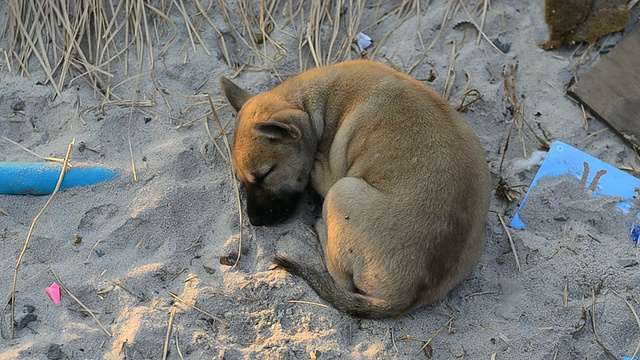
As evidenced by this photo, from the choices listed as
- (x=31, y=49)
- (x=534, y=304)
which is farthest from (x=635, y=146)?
(x=31, y=49)

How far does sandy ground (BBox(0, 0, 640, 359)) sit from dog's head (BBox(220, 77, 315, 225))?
0.57 ft

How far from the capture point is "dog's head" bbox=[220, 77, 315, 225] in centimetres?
459

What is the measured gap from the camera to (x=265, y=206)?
4672mm

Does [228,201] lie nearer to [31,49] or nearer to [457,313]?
[457,313]

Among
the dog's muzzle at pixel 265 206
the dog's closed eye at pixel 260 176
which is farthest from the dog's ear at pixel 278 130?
the dog's muzzle at pixel 265 206

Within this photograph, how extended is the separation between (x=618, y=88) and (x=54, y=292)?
14.4 ft

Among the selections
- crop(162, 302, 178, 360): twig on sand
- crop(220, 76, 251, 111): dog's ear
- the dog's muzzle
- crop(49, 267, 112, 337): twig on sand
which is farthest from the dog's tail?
crop(220, 76, 251, 111): dog's ear

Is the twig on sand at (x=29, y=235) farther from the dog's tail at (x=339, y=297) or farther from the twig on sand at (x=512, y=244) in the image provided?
the twig on sand at (x=512, y=244)

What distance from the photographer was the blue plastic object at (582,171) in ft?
16.0

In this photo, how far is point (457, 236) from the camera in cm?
400

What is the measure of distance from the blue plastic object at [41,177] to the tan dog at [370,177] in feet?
3.44

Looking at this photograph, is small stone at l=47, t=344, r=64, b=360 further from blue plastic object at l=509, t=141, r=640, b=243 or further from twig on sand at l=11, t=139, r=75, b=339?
blue plastic object at l=509, t=141, r=640, b=243

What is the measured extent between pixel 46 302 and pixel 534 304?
2.99 metres

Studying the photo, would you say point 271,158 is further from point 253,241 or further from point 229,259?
point 229,259
